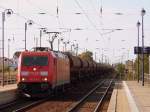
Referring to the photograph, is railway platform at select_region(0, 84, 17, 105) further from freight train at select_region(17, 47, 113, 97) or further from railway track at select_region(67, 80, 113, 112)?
railway track at select_region(67, 80, 113, 112)

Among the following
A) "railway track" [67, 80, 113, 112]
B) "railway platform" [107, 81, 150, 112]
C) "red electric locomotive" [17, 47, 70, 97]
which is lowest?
"railway track" [67, 80, 113, 112]

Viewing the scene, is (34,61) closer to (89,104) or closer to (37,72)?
(37,72)

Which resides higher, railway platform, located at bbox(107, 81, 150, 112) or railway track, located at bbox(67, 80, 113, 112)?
railway platform, located at bbox(107, 81, 150, 112)

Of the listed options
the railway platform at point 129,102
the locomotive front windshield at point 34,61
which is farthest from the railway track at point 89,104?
the locomotive front windshield at point 34,61

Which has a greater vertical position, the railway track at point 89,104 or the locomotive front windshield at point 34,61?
the locomotive front windshield at point 34,61

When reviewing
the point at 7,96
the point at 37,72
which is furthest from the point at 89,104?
Result: the point at 7,96

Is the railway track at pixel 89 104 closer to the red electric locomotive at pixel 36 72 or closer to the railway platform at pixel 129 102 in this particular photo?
the railway platform at pixel 129 102

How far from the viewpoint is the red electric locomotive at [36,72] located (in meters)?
31.1

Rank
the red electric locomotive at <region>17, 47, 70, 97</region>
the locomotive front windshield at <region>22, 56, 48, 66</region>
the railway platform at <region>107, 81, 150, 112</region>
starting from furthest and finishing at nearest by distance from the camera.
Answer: the locomotive front windshield at <region>22, 56, 48, 66</region> < the red electric locomotive at <region>17, 47, 70, 97</region> < the railway platform at <region>107, 81, 150, 112</region>

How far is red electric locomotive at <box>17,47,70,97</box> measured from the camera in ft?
102

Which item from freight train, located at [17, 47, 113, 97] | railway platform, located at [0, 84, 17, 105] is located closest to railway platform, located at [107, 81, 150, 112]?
freight train, located at [17, 47, 113, 97]

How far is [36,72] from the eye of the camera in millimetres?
31578

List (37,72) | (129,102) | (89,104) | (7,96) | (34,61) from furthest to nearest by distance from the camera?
(34,61)
(37,72)
(89,104)
(7,96)
(129,102)

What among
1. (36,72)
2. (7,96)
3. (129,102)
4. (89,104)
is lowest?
(89,104)
